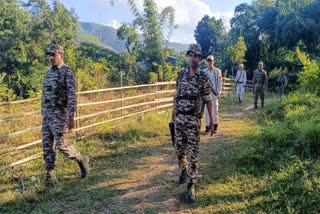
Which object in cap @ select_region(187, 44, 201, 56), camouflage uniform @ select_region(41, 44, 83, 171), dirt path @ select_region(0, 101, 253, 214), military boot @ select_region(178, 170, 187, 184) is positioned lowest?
dirt path @ select_region(0, 101, 253, 214)

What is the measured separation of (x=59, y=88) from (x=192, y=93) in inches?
71.0

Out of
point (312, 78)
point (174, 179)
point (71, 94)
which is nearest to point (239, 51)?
point (312, 78)

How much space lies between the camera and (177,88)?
13.8 ft

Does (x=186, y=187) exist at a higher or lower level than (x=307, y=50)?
lower

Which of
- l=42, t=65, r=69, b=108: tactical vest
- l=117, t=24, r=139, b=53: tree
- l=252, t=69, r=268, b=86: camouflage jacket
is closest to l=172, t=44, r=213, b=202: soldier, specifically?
l=42, t=65, r=69, b=108: tactical vest

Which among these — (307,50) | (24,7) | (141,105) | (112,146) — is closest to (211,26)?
(307,50)

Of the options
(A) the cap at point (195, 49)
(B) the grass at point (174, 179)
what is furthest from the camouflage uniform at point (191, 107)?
(B) the grass at point (174, 179)

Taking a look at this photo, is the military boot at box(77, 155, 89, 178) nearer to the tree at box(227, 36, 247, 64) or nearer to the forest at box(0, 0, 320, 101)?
the forest at box(0, 0, 320, 101)

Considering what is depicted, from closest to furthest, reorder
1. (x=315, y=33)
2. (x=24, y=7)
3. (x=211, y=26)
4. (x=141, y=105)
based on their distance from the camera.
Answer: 1. (x=141, y=105)
2. (x=315, y=33)
3. (x=24, y=7)
4. (x=211, y=26)

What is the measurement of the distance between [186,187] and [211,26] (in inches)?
1761

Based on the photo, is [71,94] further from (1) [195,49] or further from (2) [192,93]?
(1) [195,49]

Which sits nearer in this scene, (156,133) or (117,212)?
(117,212)

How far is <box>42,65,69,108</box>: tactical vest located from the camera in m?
4.46

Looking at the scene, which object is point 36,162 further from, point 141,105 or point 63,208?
point 141,105
